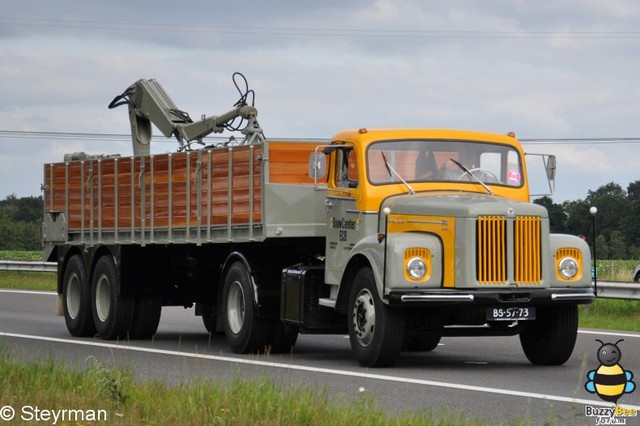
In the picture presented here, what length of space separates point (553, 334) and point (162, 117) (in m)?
10.1

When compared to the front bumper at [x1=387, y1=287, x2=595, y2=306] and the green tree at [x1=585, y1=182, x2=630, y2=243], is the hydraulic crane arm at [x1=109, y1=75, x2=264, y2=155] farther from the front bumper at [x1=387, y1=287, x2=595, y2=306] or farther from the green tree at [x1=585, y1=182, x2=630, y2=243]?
the green tree at [x1=585, y1=182, x2=630, y2=243]

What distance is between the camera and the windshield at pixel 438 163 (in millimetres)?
16672

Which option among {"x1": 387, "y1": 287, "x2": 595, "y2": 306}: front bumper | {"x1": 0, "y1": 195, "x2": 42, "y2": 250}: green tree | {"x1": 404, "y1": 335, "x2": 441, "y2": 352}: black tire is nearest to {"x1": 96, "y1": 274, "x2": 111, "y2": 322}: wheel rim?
{"x1": 404, "y1": 335, "x2": 441, "y2": 352}: black tire

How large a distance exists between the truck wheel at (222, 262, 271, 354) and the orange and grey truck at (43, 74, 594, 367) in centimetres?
2

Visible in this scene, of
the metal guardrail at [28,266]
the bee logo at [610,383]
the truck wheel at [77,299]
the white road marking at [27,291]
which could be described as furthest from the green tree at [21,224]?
the bee logo at [610,383]

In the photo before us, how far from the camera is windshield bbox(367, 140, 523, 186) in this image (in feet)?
54.7

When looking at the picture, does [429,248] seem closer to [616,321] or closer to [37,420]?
[37,420]

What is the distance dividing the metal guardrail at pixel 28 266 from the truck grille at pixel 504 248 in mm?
26655

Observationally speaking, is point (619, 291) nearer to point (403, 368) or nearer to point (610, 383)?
point (403, 368)

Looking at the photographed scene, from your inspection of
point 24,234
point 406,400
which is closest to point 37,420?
point 406,400

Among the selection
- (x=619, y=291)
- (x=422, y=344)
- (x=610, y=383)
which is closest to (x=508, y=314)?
(x=610, y=383)

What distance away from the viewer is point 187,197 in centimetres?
1962

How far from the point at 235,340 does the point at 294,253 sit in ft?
4.11

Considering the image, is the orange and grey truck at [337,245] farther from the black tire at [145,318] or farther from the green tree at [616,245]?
the green tree at [616,245]
